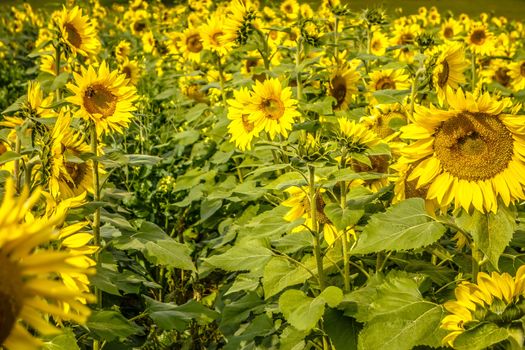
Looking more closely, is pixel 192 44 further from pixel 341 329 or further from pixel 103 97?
pixel 341 329

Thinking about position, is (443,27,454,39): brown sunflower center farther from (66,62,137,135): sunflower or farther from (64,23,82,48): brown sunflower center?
(66,62,137,135): sunflower

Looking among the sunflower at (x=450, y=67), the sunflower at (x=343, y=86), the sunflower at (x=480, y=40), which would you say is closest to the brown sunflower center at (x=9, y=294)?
the sunflower at (x=450, y=67)

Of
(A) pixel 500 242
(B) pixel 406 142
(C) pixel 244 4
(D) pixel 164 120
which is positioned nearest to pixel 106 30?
(D) pixel 164 120

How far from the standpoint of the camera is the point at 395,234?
82.3 inches

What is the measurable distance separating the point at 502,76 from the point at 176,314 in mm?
5152

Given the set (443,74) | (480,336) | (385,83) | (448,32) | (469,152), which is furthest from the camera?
(448,32)

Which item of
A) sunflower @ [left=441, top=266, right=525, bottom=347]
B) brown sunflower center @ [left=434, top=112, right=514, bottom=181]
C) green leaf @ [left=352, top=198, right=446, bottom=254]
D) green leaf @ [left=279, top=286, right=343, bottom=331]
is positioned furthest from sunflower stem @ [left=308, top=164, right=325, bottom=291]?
sunflower @ [left=441, top=266, right=525, bottom=347]

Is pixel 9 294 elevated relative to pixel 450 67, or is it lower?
lower

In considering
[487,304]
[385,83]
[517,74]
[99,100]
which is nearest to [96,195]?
[99,100]

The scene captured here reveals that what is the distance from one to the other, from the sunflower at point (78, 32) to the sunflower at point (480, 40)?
12.2ft

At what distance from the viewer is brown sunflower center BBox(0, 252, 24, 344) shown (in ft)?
2.93

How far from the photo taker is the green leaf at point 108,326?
2230 mm

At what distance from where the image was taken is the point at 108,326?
225 centimetres

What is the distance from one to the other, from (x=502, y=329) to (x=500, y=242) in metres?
0.32
